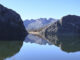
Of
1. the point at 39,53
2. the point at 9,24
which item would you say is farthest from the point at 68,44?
the point at 9,24

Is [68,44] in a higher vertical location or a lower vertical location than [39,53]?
lower

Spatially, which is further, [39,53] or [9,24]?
[9,24]

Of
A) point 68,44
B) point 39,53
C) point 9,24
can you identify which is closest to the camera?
point 39,53

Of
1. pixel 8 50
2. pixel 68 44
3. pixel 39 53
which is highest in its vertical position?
pixel 39 53

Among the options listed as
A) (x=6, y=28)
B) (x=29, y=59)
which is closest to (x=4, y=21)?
(x=6, y=28)

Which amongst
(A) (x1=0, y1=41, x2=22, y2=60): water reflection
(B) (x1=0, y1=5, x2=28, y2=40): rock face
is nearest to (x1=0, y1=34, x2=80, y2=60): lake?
(A) (x1=0, y1=41, x2=22, y2=60): water reflection

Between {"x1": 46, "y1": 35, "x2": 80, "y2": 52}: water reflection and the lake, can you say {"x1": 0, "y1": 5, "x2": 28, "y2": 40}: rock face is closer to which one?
{"x1": 46, "y1": 35, "x2": 80, "y2": 52}: water reflection

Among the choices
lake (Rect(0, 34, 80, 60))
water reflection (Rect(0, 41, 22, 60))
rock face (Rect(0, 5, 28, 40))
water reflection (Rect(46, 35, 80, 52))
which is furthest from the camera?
rock face (Rect(0, 5, 28, 40))

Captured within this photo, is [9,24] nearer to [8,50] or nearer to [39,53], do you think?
[8,50]

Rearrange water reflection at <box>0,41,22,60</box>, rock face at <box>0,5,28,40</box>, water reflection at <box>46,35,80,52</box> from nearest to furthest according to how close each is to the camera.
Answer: water reflection at <box>0,41,22,60</box>, water reflection at <box>46,35,80,52</box>, rock face at <box>0,5,28,40</box>

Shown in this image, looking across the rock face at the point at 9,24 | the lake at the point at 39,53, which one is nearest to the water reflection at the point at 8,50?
the lake at the point at 39,53

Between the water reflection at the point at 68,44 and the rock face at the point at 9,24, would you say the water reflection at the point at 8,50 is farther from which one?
the rock face at the point at 9,24

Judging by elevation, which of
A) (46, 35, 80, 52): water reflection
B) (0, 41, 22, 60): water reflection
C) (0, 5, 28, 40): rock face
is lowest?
(0, 5, 28, 40): rock face

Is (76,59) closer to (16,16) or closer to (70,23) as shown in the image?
(16,16)
